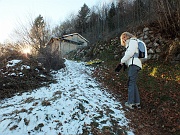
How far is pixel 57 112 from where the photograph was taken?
416 cm

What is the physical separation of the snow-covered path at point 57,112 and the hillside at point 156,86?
1.76 ft

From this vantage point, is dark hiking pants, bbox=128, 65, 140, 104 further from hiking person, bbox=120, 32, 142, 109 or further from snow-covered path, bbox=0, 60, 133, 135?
snow-covered path, bbox=0, 60, 133, 135

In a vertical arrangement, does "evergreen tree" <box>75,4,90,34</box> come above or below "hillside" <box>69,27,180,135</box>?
above

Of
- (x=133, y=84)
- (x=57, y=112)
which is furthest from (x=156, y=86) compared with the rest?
(x=57, y=112)

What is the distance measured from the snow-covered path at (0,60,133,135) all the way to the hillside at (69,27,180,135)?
0.54 meters

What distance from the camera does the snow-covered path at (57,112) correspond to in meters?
3.62

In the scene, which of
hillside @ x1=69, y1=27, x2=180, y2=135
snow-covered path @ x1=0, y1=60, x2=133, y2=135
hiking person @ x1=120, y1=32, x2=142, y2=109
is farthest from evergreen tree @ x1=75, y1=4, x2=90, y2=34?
hiking person @ x1=120, y1=32, x2=142, y2=109

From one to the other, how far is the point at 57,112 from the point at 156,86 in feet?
11.4

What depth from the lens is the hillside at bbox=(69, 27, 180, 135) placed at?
13.8 feet

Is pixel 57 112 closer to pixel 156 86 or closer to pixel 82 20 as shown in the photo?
pixel 156 86

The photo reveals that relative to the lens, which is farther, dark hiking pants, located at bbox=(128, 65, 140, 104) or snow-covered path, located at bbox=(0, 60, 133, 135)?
dark hiking pants, located at bbox=(128, 65, 140, 104)

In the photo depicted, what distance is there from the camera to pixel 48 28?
12086 mm

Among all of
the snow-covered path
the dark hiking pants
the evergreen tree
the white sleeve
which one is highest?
the evergreen tree

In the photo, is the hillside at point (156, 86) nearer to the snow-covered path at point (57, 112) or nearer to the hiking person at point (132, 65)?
the hiking person at point (132, 65)
